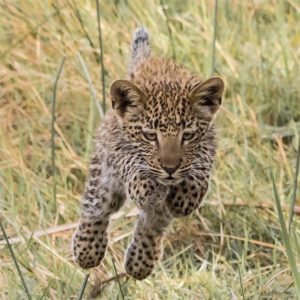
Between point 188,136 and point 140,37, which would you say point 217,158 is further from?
point 188,136

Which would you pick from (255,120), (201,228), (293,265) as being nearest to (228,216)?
(201,228)

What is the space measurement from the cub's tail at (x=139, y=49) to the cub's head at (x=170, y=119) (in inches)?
15.6

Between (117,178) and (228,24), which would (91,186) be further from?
(228,24)

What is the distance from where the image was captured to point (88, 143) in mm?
7973

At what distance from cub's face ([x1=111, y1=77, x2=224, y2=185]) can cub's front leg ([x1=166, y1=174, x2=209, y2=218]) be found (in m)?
0.04

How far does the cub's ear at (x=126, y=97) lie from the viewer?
5305mm

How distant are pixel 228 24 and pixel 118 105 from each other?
12.5 ft

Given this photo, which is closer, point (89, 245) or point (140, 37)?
point (89, 245)

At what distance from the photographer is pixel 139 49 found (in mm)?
5902

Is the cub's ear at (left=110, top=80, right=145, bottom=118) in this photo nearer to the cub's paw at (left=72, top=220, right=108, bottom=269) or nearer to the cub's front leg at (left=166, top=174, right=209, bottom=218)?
the cub's front leg at (left=166, top=174, right=209, bottom=218)

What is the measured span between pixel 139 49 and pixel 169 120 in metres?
0.76

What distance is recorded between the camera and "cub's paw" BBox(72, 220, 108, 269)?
5551 mm

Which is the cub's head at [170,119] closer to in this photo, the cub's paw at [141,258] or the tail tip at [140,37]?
the cub's paw at [141,258]

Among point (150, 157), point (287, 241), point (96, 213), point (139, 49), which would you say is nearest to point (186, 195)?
point (150, 157)
